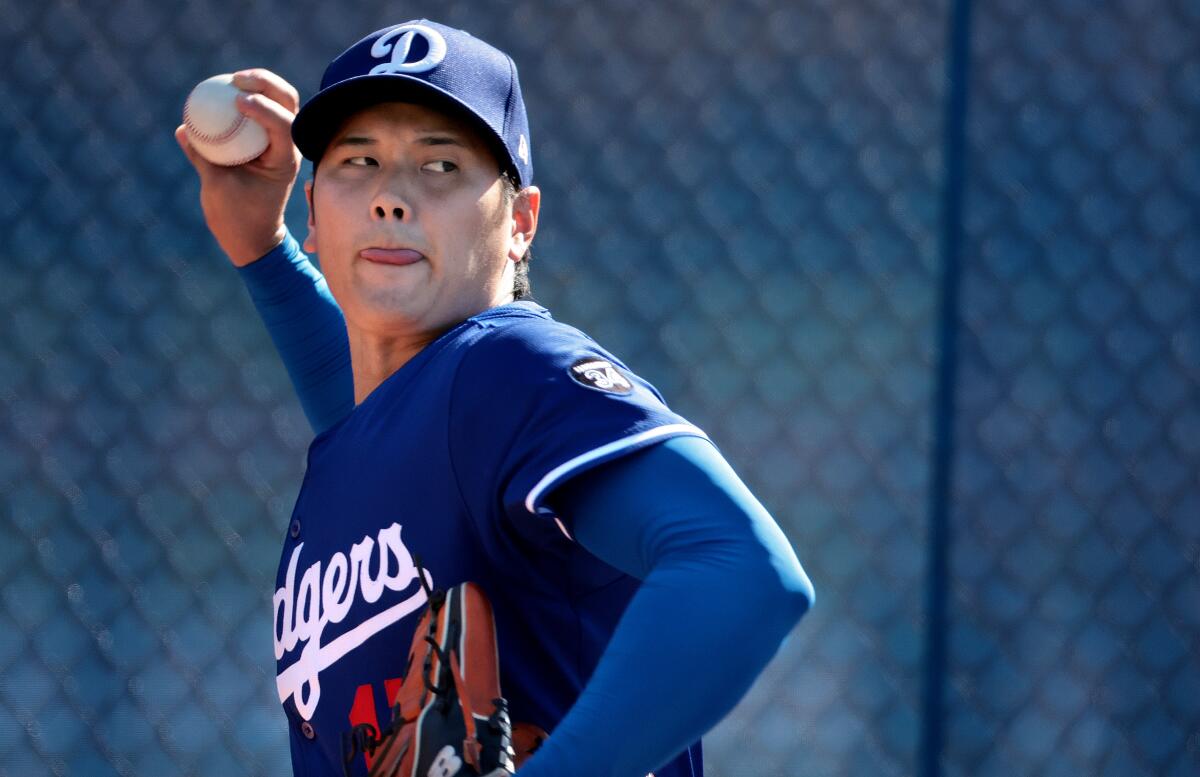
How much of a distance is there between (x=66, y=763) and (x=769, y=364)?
1.42m

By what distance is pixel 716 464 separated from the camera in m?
1.00

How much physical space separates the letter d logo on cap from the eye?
9 cm

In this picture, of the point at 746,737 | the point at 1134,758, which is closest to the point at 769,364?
the point at 746,737

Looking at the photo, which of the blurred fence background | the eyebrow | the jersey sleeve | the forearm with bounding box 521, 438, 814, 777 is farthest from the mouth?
the blurred fence background

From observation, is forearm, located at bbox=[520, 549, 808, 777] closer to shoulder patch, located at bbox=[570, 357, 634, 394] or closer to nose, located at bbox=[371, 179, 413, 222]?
shoulder patch, located at bbox=[570, 357, 634, 394]

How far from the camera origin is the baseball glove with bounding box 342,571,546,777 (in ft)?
3.31

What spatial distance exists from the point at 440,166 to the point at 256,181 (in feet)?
1.60

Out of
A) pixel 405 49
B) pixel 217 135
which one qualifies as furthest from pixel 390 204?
pixel 217 135

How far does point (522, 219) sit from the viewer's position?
147 cm

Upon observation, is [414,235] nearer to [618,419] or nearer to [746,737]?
[618,419]

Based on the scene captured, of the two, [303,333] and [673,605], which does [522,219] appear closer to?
[303,333]

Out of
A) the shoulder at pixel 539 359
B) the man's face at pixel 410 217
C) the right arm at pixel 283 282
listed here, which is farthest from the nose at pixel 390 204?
the right arm at pixel 283 282

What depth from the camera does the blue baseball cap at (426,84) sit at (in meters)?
1.30

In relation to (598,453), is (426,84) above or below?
above
